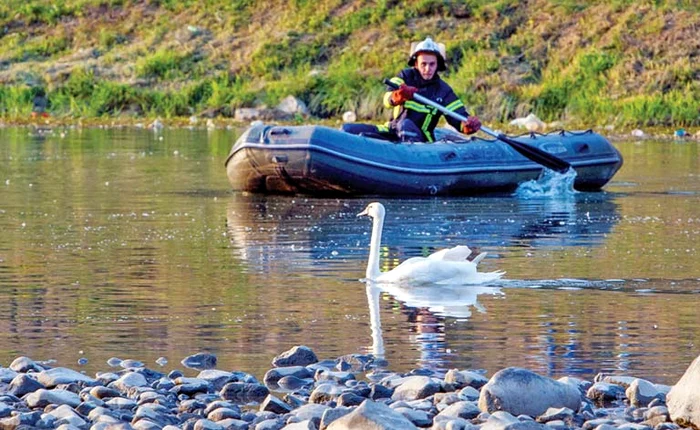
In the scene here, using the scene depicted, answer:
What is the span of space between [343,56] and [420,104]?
18.9 metres

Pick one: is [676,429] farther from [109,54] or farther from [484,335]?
[109,54]

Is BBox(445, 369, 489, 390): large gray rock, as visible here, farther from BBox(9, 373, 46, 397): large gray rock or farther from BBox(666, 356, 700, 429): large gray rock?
BBox(9, 373, 46, 397): large gray rock

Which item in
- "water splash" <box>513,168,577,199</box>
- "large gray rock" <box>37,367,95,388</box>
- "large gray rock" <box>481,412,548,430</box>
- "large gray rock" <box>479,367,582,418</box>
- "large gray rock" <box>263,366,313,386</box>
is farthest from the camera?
"water splash" <box>513,168,577,199</box>

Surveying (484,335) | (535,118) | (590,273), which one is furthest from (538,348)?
(535,118)

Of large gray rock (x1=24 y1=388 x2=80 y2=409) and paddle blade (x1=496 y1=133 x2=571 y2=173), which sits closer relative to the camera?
large gray rock (x1=24 y1=388 x2=80 y2=409)

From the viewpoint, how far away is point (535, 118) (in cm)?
3064

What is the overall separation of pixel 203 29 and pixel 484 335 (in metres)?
31.8

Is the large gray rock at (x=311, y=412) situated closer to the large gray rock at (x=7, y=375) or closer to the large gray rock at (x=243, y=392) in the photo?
the large gray rock at (x=243, y=392)

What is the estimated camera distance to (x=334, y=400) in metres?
7.25

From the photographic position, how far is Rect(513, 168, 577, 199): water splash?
18.6 m

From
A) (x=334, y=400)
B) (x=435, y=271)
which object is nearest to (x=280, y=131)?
(x=435, y=271)

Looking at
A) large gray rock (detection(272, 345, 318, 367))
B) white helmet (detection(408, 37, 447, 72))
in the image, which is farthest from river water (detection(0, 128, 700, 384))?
white helmet (detection(408, 37, 447, 72))

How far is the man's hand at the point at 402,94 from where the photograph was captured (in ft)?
56.5

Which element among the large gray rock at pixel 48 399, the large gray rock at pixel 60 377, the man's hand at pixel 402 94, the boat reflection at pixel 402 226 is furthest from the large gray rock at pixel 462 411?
the man's hand at pixel 402 94
